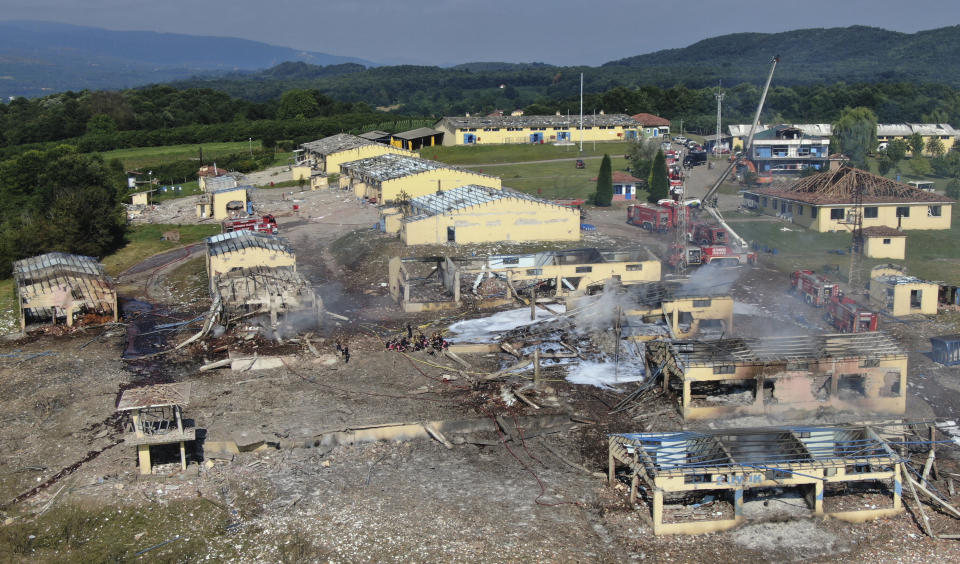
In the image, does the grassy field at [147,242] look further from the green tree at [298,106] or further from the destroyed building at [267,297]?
the green tree at [298,106]

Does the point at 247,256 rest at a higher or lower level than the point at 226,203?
lower

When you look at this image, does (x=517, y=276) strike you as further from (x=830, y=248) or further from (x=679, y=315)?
(x=830, y=248)

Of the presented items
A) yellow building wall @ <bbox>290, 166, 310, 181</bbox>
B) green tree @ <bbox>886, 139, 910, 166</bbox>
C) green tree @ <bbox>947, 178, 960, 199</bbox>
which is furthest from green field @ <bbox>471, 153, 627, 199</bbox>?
green tree @ <bbox>947, 178, 960, 199</bbox>

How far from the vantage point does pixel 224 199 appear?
47.5 meters

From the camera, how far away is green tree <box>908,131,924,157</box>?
206 feet

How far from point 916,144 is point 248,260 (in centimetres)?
5375

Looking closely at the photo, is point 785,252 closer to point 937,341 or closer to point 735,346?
point 937,341

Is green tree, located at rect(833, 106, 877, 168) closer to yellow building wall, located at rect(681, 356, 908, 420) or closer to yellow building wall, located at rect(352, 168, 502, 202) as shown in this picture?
yellow building wall, located at rect(352, 168, 502, 202)

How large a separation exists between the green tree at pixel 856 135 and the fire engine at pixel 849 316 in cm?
3628

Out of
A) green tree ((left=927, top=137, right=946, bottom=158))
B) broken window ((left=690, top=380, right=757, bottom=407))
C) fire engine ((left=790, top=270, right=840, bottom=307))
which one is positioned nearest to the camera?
broken window ((left=690, top=380, right=757, bottom=407))

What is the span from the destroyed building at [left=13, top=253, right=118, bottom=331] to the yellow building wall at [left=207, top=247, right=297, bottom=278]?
11.6 ft

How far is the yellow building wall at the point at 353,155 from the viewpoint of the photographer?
5794 centimetres

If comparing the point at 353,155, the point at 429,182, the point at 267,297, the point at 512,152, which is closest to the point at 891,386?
the point at 267,297

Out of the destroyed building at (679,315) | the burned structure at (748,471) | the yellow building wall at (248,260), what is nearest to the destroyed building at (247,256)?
the yellow building wall at (248,260)
